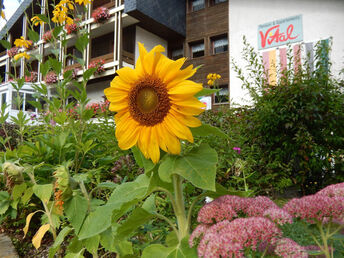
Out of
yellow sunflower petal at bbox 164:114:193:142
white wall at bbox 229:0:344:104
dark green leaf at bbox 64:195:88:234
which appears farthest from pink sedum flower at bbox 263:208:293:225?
white wall at bbox 229:0:344:104

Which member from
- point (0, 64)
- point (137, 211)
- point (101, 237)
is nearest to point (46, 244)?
point (101, 237)

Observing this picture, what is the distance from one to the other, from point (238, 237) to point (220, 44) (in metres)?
13.3

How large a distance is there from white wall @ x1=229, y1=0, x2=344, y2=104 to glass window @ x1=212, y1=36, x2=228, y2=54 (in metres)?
0.59

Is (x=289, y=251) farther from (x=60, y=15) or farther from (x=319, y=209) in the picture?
(x=60, y=15)

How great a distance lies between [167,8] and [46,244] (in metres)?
13.1

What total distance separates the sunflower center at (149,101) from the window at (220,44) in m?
12.8

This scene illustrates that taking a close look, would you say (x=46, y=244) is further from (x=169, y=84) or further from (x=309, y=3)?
(x=309, y=3)

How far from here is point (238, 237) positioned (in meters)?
0.52

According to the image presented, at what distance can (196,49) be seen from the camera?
14.0 metres

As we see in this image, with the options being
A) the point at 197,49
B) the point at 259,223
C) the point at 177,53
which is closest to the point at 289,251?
the point at 259,223

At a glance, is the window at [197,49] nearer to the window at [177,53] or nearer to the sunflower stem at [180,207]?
the window at [177,53]

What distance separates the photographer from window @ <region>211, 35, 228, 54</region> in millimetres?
12891

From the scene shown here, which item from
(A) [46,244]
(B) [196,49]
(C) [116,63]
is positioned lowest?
(A) [46,244]

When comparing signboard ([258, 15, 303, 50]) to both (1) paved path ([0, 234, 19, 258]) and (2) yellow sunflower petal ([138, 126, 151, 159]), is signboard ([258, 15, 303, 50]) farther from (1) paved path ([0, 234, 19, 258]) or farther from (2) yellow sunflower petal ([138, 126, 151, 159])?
(2) yellow sunflower petal ([138, 126, 151, 159])
